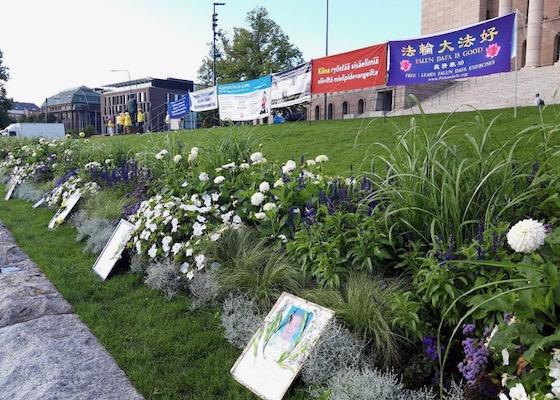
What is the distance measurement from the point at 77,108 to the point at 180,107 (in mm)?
102696

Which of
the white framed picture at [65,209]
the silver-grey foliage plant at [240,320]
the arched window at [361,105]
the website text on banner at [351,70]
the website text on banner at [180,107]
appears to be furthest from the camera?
the arched window at [361,105]

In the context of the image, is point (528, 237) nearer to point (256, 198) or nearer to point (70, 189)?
point (256, 198)

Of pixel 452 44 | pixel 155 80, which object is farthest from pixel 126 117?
pixel 155 80

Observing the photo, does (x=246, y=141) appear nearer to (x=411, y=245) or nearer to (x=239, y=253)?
(x=239, y=253)

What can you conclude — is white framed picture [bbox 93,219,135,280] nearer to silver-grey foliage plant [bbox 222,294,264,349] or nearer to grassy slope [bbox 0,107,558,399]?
grassy slope [bbox 0,107,558,399]

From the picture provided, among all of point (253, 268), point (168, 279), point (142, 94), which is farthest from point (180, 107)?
point (142, 94)

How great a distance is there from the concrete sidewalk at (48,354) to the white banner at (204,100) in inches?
619

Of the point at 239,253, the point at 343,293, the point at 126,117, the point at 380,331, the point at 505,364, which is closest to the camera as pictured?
the point at 505,364

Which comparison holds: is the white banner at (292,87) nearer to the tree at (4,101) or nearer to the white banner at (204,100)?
the white banner at (204,100)

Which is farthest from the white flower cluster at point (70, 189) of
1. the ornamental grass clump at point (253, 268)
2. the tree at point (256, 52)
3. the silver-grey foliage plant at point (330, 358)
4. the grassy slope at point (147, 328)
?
the tree at point (256, 52)

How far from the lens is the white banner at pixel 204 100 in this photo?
1914cm

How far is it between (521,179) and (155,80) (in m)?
102

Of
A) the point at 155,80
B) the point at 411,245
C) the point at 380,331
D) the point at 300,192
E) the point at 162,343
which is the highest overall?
the point at 155,80

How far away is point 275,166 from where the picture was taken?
5078 mm
